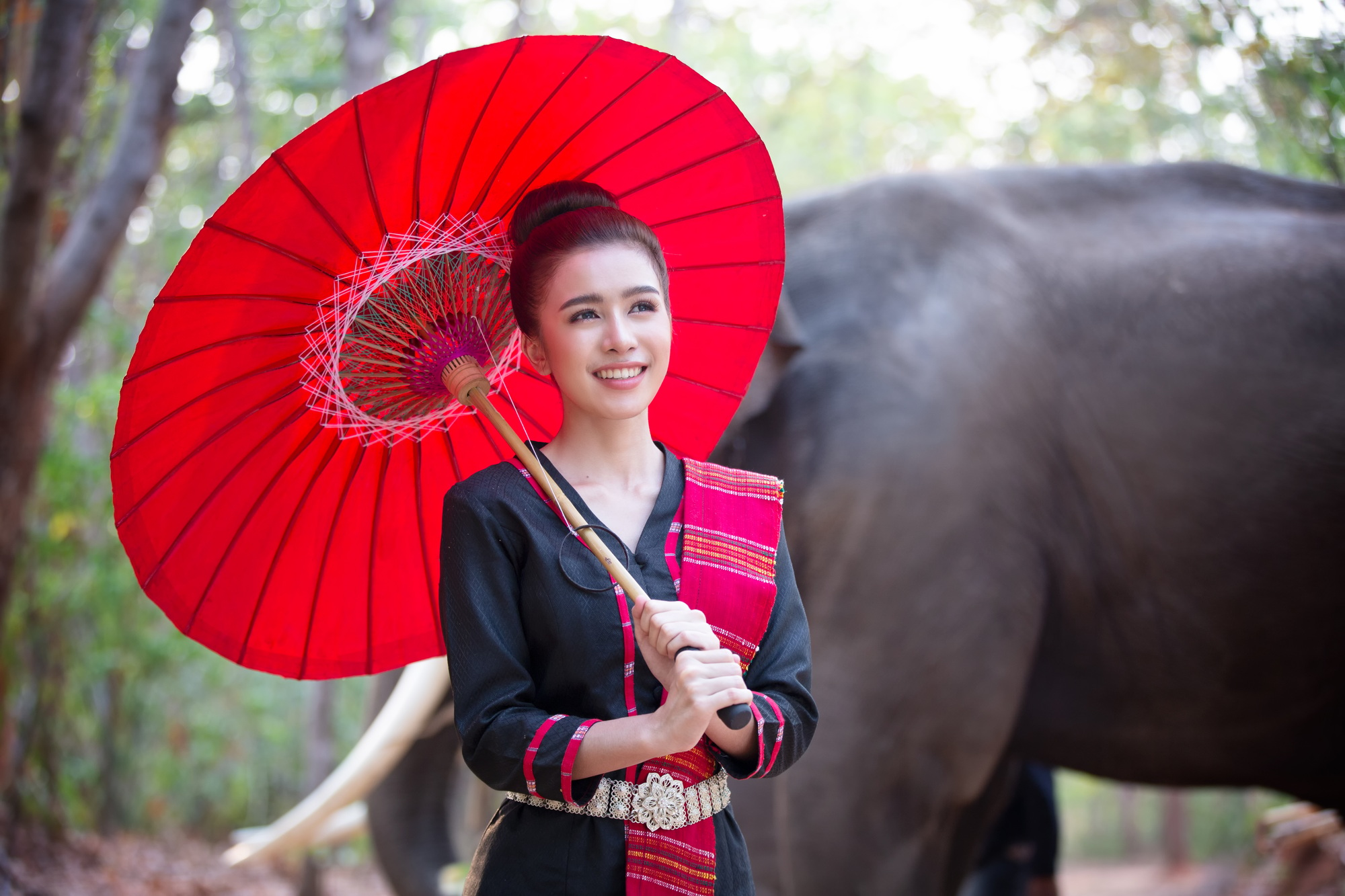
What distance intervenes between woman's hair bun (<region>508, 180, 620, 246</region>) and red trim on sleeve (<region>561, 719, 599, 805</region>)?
0.63 meters

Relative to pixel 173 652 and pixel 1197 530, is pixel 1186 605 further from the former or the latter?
pixel 173 652

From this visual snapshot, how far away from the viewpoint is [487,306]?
1.63 meters

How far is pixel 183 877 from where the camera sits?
687 cm

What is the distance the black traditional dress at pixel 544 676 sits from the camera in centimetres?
135

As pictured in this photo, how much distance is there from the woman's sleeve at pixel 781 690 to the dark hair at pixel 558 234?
420 mm

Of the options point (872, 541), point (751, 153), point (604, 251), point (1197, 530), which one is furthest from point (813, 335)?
point (604, 251)

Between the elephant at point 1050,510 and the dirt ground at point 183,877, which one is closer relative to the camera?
the elephant at point 1050,510

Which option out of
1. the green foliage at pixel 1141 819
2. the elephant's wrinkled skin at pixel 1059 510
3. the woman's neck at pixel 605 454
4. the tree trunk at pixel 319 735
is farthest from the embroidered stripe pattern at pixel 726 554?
the green foliage at pixel 1141 819

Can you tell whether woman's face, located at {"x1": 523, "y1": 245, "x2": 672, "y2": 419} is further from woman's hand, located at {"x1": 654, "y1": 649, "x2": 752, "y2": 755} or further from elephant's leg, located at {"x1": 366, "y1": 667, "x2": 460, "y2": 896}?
elephant's leg, located at {"x1": 366, "y1": 667, "x2": 460, "y2": 896}

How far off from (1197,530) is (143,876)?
19.2 feet

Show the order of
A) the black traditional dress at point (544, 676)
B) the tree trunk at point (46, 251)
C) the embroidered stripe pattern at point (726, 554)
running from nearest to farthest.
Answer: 1. the black traditional dress at point (544, 676)
2. the embroidered stripe pattern at point (726, 554)
3. the tree trunk at point (46, 251)

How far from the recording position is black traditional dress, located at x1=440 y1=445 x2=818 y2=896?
135 cm

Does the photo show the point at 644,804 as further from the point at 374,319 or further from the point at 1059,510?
the point at 1059,510

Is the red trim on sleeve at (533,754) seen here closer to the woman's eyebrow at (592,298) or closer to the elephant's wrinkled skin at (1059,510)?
the woman's eyebrow at (592,298)
